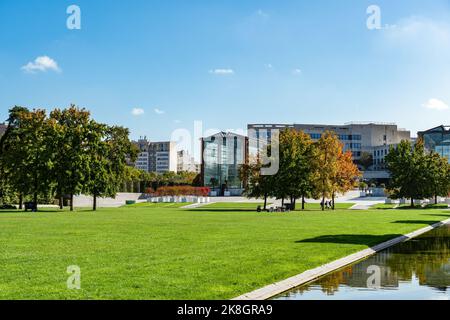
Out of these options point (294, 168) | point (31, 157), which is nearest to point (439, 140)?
point (294, 168)

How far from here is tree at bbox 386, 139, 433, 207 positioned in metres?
83.9

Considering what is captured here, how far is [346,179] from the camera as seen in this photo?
79.9 m

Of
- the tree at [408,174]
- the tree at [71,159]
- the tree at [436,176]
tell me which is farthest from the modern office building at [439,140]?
the tree at [71,159]

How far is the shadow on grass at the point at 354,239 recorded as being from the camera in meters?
25.8

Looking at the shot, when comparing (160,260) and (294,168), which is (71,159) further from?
(160,260)

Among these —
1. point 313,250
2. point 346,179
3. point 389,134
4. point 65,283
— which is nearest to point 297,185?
point 346,179

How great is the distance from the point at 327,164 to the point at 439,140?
117517 millimetres

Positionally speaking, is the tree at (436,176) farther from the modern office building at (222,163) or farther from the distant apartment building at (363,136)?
the distant apartment building at (363,136)

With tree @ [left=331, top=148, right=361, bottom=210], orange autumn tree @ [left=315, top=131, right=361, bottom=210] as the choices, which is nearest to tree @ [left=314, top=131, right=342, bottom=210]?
orange autumn tree @ [left=315, top=131, right=361, bottom=210]

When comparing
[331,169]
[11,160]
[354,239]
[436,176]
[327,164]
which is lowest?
[354,239]

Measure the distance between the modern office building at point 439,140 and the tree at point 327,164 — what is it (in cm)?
10969

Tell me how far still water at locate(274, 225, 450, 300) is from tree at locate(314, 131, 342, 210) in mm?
51780

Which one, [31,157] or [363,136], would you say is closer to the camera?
[31,157]

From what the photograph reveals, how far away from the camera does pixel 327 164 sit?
75875mm
